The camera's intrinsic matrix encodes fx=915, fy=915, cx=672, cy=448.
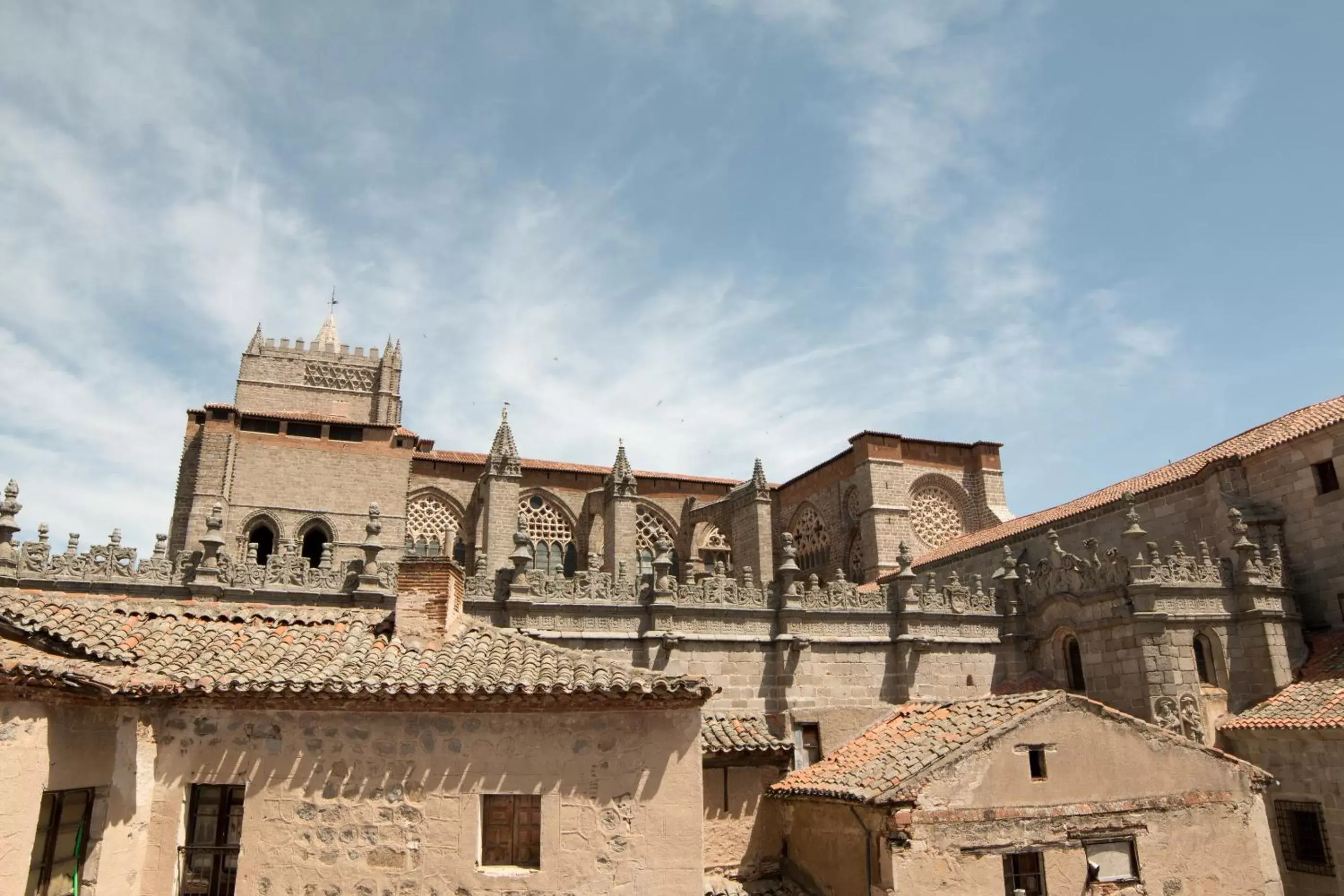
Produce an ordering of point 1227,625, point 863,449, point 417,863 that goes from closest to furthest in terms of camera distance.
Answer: point 417,863 → point 1227,625 → point 863,449

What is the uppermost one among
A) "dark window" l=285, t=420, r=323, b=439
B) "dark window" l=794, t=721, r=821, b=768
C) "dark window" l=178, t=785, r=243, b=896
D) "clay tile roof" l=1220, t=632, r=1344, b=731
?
"dark window" l=285, t=420, r=323, b=439

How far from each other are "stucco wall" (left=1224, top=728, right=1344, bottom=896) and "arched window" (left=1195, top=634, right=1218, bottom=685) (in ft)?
4.93

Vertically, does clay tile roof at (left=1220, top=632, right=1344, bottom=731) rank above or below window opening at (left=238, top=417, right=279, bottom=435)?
below

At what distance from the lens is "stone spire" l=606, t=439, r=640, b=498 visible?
25141 mm

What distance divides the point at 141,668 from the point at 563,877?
4304 mm

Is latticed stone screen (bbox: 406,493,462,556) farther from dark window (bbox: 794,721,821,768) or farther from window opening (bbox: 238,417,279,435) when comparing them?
dark window (bbox: 794,721,821,768)

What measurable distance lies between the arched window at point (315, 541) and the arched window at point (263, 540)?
90 cm

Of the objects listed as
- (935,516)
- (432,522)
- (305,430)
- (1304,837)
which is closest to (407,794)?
(1304,837)

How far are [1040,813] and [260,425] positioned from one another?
23.3 metres

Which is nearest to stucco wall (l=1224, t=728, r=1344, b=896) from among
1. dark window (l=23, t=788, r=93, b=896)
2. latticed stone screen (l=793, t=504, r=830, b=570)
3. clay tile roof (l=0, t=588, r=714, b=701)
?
clay tile roof (l=0, t=588, r=714, b=701)

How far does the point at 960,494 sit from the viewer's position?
29.3 meters

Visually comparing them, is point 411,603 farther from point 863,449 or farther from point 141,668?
point 863,449

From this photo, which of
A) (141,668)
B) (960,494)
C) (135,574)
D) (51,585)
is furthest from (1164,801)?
(960,494)

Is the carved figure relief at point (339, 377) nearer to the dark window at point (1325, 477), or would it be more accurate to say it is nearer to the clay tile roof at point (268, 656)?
the clay tile roof at point (268, 656)
